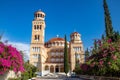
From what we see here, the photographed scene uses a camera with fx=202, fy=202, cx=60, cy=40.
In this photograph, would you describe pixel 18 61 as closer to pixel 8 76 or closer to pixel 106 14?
pixel 8 76

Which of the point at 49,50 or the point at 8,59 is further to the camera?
the point at 49,50

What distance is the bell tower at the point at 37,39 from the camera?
69594 mm

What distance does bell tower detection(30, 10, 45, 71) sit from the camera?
6959 centimetres

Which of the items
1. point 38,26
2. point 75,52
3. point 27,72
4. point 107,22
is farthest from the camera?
point 38,26

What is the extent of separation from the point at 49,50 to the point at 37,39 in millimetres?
10001

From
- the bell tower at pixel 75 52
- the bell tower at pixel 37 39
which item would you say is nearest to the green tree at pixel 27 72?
the bell tower at pixel 37 39

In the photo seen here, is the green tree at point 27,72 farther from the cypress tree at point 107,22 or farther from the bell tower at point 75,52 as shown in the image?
the bell tower at point 75,52

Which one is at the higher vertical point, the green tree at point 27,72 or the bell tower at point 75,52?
the bell tower at point 75,52

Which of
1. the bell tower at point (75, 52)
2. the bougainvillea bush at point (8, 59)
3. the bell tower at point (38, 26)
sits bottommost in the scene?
the bougainvillea bush at point (8, 59)

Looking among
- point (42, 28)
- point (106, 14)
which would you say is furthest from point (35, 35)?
point (106, 14)

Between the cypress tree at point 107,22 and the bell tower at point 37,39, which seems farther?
the bell tower at point 37,39

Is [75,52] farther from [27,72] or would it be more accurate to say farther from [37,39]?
[27,72]

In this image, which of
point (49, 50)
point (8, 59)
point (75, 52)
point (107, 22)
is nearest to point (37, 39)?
point (49, 50)

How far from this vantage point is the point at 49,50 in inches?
3169
